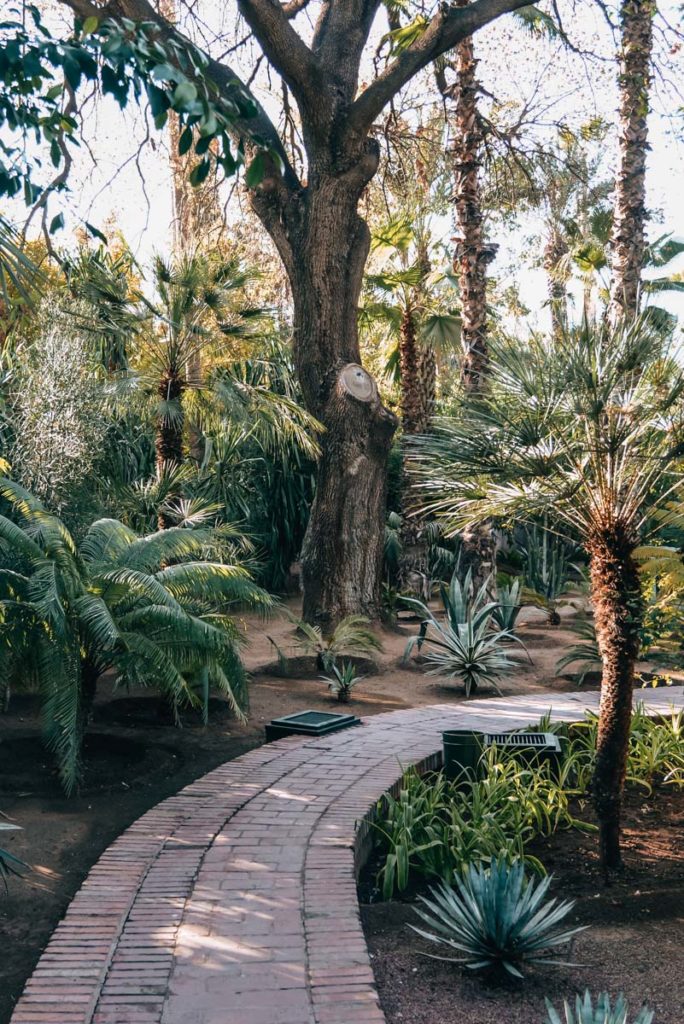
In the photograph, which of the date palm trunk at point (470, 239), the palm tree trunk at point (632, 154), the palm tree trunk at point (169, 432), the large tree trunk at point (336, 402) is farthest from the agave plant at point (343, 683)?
the palm tree trunk at point (632, 154)

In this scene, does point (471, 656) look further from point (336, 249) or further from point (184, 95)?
point (184, 95)

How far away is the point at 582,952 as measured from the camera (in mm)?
4156

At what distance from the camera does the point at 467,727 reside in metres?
7.41

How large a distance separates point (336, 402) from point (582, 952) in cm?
839

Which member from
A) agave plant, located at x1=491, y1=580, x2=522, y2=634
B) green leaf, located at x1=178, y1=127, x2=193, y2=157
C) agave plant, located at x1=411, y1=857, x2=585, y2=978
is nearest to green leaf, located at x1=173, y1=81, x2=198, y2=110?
green leaf, located at x1=178, y1=127, x2=193, y2=157

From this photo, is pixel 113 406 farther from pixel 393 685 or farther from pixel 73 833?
pixel 73 833

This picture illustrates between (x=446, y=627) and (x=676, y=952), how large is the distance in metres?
6.12

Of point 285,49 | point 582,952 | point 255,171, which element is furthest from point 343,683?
point 285,49

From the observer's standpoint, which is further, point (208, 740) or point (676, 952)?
point (208, 740)

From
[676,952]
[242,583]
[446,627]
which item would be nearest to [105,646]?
[242,583]

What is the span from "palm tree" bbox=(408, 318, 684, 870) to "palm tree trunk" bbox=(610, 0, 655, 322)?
6151 millimetres

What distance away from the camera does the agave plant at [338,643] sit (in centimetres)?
1032

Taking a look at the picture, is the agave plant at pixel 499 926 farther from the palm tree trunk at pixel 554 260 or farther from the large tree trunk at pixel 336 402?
the palm tree trunk at pixel 554 260

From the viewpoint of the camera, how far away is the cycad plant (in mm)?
5992
